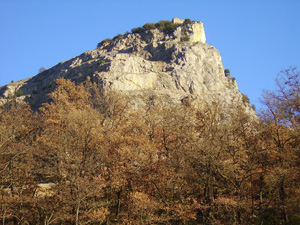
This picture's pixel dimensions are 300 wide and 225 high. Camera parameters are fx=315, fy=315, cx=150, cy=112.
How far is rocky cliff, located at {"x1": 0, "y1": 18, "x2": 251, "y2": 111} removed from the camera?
7038 centimetres

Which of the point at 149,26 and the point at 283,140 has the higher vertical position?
the point at 149,26

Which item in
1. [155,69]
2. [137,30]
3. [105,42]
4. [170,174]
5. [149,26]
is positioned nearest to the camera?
[170,174]

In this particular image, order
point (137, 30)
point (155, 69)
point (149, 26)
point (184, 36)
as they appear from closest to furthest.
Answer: point (155, 69) < point (184, 36) < point (149, 26) < point (137, 30)

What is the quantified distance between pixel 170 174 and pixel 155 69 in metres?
59.3

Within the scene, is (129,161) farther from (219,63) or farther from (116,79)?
(219,63)

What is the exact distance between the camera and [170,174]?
2278 centimetres

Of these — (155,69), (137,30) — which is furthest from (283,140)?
(137,30)

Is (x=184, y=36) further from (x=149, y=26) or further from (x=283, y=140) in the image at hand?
(x=283, y=140)

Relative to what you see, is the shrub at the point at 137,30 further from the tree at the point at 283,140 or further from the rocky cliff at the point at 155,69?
the tree at the point at 283,140

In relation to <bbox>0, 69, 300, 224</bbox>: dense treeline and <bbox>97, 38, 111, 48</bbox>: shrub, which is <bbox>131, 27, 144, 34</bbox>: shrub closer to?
<bbox>97, 38, 111, 48</bbox>: shrub

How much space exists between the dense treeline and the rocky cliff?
3402 centimetres

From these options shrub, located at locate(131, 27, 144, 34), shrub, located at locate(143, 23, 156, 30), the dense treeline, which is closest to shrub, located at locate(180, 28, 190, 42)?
shrub, located at locate(143, 23, 156, 30)

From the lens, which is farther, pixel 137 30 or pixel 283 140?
pixel 137 30

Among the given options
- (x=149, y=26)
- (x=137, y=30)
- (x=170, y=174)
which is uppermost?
(x=149, y=26)
